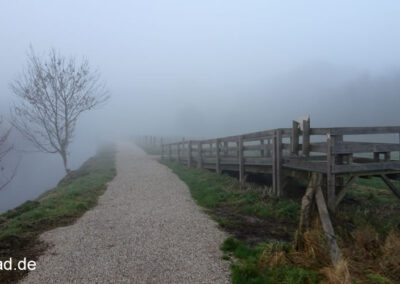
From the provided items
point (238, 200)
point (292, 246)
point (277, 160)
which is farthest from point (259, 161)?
point (292, 246)

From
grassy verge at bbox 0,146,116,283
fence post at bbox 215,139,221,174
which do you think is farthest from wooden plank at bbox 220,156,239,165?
grassy verge at bbox 0,146,116,283

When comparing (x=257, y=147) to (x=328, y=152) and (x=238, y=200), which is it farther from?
(x=328, y=152)

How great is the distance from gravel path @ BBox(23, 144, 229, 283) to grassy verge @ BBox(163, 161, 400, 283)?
1.28 feet

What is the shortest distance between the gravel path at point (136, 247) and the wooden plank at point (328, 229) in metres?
1.51

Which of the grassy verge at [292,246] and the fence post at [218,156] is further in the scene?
the fence post at [218,156]

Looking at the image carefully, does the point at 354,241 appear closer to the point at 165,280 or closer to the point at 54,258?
the point at 165,280

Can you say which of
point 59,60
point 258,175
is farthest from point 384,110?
point 59,60

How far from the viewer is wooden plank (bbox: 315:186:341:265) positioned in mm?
3987

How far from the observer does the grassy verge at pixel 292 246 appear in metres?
3.72

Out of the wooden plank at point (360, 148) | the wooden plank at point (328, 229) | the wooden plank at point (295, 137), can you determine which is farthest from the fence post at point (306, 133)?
the wooden plank at point (328, 229)

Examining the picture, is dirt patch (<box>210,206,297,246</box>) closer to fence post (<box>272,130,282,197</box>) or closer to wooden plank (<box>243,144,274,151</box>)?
fence post (<box>272,130,282,197</box>)

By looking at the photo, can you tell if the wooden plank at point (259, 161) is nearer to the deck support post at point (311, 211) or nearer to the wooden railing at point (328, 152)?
the wooden railing at point (328, 152)

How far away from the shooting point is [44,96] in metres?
15.4

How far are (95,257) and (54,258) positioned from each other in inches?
26.2
